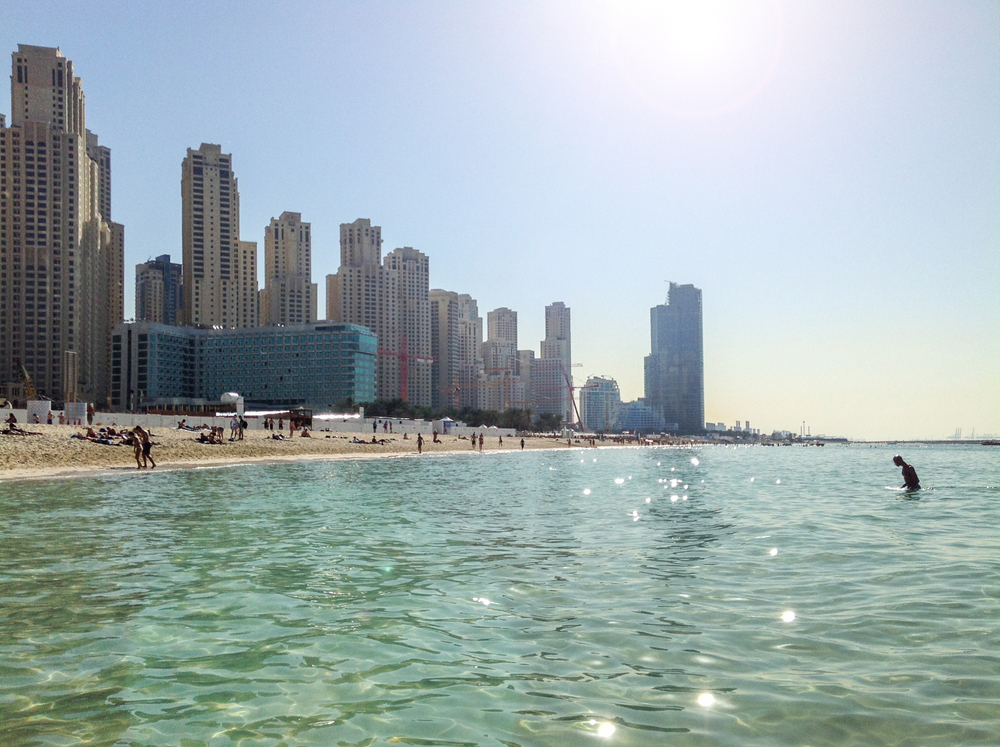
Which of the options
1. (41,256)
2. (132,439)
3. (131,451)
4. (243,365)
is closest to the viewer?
(132,439)

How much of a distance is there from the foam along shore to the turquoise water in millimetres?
21057

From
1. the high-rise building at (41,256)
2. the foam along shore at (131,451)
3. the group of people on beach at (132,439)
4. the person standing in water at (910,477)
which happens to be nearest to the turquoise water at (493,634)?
the person standing in water at (910,477)

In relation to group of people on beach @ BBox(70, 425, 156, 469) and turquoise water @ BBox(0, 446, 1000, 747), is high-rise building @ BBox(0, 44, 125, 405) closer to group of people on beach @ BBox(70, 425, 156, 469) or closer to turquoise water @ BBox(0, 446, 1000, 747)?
group of people on beach @ BBox(70, 425, 156, 469)

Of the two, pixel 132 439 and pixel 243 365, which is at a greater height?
pixel 243 365

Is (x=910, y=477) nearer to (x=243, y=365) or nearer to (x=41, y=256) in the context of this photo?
(x=243, y=365)

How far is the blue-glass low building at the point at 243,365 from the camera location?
178 meters

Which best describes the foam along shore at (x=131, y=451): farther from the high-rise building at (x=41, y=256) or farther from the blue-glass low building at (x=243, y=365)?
the high-rise building at (x=41, y=256)

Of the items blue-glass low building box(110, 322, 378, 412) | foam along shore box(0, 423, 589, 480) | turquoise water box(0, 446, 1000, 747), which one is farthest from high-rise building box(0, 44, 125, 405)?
turquoise water box(0, 446, 1000, 747)

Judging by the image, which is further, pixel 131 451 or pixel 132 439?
pixel 131 451

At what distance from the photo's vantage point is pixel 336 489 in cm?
3083

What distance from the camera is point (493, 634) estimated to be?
27.4 feet

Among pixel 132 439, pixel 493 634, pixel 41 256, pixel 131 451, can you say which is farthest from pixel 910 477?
pixel 41 256

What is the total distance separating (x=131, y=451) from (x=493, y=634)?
145ft

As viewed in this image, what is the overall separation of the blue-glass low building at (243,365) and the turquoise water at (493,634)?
16694 centimetres
